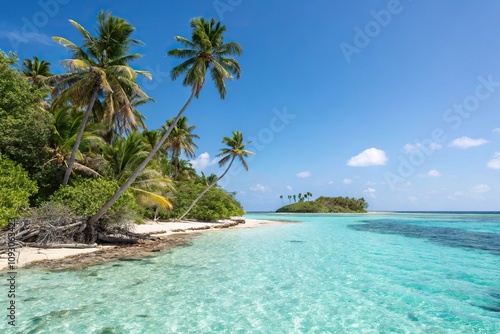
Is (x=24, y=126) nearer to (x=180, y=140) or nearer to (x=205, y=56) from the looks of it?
(x=205, y=56)

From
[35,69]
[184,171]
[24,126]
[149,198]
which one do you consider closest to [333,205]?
[184,171]

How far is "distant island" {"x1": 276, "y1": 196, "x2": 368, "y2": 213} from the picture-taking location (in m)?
94.1

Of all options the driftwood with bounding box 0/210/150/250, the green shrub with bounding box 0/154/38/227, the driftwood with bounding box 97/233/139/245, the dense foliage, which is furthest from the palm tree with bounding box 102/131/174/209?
the green shrub with bounding box 0/154/38/227

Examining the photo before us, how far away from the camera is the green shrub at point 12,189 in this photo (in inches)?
372

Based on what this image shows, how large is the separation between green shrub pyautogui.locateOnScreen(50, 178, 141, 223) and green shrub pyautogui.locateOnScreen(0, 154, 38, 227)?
1322 mm

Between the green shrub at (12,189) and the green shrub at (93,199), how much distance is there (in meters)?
1.32

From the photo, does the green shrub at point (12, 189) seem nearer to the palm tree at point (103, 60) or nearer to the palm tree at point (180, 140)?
the palm tree at point (103, 60)

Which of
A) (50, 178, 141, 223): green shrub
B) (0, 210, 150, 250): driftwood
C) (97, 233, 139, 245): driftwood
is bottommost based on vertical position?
(97, 233, 139, 245): driftwood

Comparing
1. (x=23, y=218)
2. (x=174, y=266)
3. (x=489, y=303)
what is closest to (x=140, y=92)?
(x=23, y=218)

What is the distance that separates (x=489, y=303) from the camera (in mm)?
6699

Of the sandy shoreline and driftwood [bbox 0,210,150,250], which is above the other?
driftwood [bbox 0,210,150,250]

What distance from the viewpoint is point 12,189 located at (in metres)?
10.8

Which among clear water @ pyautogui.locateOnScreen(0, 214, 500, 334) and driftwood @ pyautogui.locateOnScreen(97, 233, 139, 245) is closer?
clear water @ pyautogui.locateOnScreen(0, 214, 500, 334)

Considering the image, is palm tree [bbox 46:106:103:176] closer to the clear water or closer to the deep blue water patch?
the clear water
